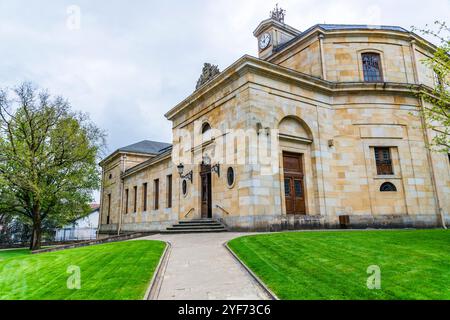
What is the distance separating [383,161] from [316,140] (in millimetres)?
4363

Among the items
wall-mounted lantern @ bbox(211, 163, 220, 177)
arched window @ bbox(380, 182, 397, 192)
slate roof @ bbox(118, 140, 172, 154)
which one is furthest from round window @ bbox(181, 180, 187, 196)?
slate roof @ bbox(118, 140, 172, 154)

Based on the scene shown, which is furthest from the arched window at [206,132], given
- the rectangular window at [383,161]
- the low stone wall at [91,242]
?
the rectangular window at [383,161]

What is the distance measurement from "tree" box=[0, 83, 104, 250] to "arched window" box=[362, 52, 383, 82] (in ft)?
64.2

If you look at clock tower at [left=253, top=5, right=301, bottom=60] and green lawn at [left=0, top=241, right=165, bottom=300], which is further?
clock tower at [left=253, top=5, right=301, bottom=60]

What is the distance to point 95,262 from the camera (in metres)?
7.98

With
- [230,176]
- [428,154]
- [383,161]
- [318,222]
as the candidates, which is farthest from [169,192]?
[428,154]

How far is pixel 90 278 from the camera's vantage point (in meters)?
6.19

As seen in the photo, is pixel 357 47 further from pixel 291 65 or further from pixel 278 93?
pixel 278 93

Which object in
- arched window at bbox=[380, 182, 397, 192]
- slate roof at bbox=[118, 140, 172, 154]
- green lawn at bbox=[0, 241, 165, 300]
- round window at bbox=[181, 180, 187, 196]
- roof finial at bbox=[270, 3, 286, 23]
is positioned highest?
roof finial at bbox=[270, 3, 286, 23]

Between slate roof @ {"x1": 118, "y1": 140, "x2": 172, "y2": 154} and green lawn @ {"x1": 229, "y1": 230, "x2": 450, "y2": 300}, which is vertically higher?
slate roof @ {"x1": 118, "y1": 140, "x2": 172, "y2": 154}

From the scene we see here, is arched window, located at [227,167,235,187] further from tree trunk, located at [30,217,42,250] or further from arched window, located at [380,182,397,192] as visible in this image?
tree trunk, located at [30,217,42,250]

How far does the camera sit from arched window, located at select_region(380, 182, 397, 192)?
16.9 m
